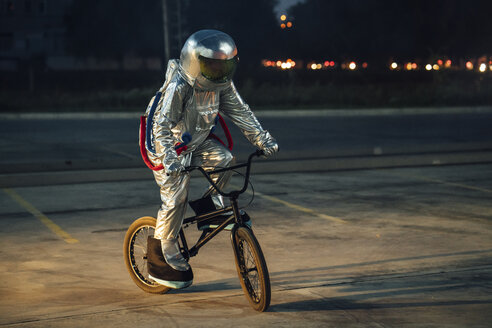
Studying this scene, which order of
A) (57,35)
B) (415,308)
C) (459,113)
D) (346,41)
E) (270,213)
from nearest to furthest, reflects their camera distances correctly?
(415,308) → (270,213) → (459,113) → (346,41) → (57,35)

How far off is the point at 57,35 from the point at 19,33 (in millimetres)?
4198

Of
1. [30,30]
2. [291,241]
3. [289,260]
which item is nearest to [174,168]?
[289,260]

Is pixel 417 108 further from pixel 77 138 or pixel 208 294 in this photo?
pixel 208 294

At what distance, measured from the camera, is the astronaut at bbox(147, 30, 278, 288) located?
19.0ft

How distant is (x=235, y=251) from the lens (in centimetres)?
591

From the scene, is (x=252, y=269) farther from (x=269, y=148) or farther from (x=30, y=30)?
(x=30, y=30)

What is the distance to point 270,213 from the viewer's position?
10219mm

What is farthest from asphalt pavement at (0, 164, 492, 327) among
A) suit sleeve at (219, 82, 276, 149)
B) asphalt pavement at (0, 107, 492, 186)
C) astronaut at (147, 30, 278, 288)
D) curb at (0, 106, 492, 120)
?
curb at (0, 106, 492, 120)

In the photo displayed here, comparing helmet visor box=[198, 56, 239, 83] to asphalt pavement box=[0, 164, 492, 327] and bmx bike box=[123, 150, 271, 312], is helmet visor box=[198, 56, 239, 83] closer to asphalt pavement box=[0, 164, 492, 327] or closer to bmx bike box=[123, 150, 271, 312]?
bmx bike box=[123, 150, 271, 312]

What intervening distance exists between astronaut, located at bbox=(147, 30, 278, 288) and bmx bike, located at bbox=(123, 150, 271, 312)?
15 cm

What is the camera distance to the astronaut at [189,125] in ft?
19.0

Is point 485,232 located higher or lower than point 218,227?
lower

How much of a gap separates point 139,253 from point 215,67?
71.1 inches

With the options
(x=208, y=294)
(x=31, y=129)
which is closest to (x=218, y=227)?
(x=208, y=294)
